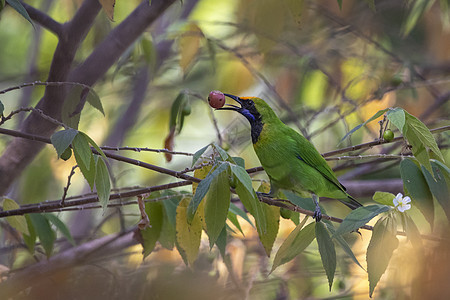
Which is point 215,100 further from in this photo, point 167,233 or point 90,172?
point 90,172

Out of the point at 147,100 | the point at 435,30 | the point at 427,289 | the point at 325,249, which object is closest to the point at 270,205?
the point at 325,249

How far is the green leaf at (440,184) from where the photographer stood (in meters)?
1.51

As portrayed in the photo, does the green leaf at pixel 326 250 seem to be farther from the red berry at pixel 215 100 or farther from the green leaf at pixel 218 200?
the red berry at pixel 215 100

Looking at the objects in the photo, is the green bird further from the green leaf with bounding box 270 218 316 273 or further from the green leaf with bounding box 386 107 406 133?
the green leaf with bounding box 386 107 406 133

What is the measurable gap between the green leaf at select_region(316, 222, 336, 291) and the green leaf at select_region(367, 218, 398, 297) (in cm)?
9

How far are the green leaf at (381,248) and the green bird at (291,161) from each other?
0.69 m

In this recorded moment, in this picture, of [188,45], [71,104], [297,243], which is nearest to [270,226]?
[297,243]

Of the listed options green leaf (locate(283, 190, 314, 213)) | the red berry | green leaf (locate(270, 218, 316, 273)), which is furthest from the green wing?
green leaf (locate(270, 218, 316, 273))

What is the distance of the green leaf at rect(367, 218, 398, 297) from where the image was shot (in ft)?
4.43

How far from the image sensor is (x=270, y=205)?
1733mm

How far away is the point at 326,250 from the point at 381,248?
0.44ft

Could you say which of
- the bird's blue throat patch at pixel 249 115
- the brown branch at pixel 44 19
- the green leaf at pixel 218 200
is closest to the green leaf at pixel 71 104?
the brown branch at pixel 44 19

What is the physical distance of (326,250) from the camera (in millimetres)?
1438

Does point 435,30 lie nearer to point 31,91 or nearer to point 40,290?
point 31,91
